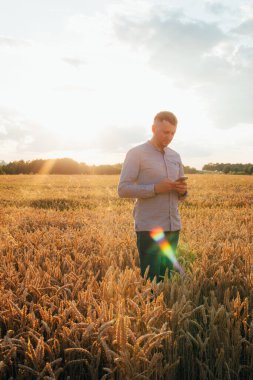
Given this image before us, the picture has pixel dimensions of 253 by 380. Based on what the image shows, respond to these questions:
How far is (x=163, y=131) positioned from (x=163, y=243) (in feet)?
3.65

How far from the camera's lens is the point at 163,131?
3.74 m

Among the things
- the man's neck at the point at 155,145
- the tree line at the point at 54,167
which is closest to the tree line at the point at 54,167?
the tree line at the point at 54,167

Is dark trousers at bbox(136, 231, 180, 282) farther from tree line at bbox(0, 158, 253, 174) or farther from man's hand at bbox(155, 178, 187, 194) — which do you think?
tree line at bbox(0, 158, 253, 174)

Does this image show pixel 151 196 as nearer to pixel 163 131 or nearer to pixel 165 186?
pixel 165 186

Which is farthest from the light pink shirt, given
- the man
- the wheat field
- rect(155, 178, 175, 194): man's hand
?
the wheat field

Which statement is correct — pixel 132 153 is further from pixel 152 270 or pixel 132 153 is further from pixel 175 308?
pixel 175 308

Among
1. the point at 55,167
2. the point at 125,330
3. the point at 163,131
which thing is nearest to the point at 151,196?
the point at 163,131

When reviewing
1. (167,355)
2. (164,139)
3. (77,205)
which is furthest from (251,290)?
(77,205)

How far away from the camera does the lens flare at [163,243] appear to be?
3914mm

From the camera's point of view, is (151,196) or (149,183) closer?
(151,196)

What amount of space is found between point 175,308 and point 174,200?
162 cm

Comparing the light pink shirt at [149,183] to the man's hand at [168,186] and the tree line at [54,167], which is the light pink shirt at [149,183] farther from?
the tree line at [54,167]

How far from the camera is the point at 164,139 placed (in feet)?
12.5

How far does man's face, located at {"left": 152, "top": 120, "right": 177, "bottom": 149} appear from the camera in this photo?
3711 millimetres
